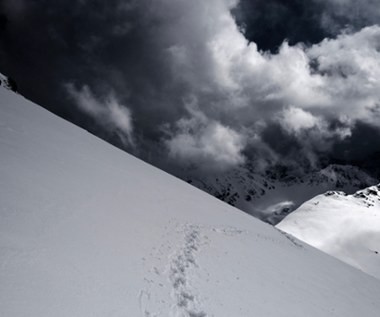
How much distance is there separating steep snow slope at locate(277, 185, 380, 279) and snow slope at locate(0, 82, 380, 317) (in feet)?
343

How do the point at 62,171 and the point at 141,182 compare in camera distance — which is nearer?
the point at 62,171

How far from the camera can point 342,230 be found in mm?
140375

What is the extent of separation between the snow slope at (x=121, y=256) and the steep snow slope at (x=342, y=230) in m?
104

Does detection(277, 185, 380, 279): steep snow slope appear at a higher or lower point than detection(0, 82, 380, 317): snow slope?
higher

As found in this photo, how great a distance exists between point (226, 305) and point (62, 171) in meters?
8.85

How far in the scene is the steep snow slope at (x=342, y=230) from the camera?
110125 millimetres

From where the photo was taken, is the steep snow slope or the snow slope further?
the steep snow slope

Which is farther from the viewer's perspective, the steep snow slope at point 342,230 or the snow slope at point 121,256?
the steep snow slope at point 342,230

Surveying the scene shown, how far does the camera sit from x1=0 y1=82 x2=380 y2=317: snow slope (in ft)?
16.7

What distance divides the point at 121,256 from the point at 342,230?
161 meters

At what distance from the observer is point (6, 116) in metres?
15.9

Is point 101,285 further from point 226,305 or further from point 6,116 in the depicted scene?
point 6,116

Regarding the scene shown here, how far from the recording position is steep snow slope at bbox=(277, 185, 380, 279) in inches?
4336

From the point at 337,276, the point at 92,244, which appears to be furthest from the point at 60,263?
the point at 337,276
